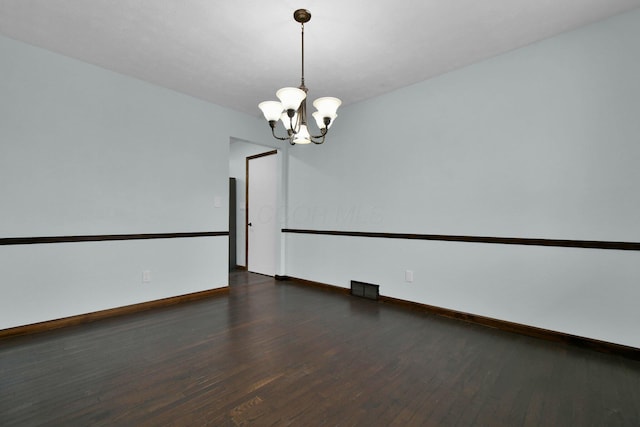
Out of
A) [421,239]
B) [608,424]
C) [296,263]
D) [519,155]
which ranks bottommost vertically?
[608,424]

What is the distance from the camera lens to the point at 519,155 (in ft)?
8.91

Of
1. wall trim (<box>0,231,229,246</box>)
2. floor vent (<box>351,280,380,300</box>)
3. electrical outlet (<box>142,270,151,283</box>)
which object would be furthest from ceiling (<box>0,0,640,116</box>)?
floor vent (<box>351,280,380,300</box>)

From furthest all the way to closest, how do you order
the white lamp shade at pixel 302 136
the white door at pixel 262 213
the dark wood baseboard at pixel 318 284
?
1. the white door at pixel 262 213
2. the dark wood baseboard at pixel 318 284
3. the white lamp shade at pixel 302 136

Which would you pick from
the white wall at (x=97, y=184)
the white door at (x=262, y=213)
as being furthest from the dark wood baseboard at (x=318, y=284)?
the white wall at (x=97, y=184)

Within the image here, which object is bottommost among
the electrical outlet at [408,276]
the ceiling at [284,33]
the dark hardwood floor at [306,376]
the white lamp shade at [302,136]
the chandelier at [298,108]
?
the dark hardwood floor at [306,376]

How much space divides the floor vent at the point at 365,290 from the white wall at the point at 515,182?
90mm

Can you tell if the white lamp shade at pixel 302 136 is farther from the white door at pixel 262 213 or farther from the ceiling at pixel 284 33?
the white door at pixel 262 213

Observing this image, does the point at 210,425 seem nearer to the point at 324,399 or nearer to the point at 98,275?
the point at 324,399

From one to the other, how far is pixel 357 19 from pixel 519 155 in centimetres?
183

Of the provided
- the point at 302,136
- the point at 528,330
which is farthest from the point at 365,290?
the point at 302,136

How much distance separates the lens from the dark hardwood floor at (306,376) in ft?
5.11

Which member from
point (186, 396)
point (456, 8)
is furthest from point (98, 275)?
point (456, 8)

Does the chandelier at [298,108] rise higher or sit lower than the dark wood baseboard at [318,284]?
higher

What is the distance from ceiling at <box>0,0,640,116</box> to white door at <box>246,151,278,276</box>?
6.45 ft
